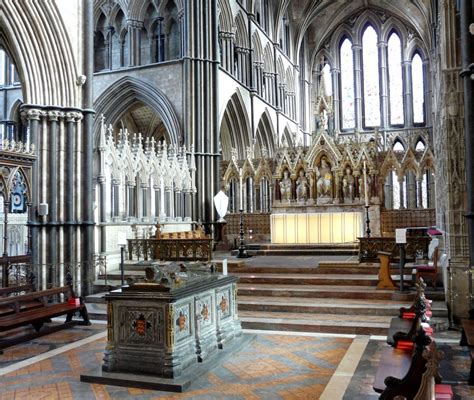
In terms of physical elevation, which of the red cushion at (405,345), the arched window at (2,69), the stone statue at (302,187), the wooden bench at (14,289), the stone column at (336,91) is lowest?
the red cushion at (405,345)

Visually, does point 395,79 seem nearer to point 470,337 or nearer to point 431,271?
point 431,271

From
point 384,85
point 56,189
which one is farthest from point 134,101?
point 384,85

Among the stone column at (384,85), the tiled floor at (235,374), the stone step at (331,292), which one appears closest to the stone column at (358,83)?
the stone column at (384,85)

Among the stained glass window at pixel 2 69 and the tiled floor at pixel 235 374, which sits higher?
the stained glass window at pixel 2 69

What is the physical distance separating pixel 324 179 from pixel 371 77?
1911 centimetres

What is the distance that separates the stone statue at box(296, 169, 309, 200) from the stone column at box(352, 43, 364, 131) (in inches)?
684

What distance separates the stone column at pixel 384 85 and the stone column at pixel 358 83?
4.15 ft

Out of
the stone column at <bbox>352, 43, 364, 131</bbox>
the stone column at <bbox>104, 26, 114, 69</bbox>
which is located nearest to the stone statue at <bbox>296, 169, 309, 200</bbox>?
the stone column at <bbox>104, 26, 114, 69</bbox>

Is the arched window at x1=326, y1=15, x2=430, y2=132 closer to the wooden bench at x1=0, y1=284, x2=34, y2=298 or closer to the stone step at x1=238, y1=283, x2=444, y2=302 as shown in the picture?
the stone step at x1=238, y1=283, x2=444, y2=302

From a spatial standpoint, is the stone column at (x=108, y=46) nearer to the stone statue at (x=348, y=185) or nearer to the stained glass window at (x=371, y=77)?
the stone statue at (x=348, y=185)

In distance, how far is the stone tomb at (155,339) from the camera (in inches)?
212

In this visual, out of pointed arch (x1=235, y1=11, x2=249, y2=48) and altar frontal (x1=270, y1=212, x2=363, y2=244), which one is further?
pointed arch (x1=235, y1=11, x2=249, y2=48)

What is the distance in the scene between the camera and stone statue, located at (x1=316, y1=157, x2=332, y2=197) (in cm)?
1609

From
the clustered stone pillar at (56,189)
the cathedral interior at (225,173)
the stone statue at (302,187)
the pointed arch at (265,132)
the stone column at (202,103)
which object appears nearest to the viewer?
the cathedral interior at (225,173)
